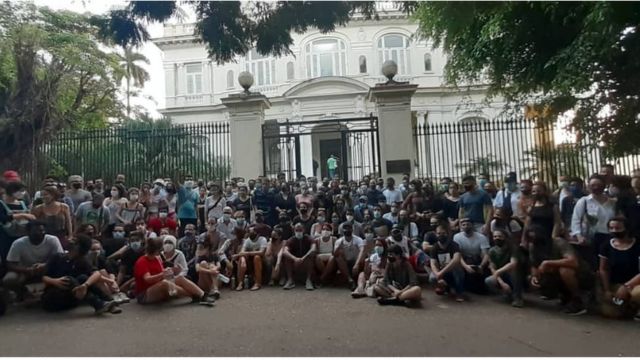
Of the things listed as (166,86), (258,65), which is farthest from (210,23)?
(166,86)

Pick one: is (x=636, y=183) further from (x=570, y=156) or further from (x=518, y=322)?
(x=570, y=156)

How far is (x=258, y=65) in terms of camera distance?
29406mm

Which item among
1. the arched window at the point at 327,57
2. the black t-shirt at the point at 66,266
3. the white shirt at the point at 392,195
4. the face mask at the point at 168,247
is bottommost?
the black t-shirt at the point at 66,266

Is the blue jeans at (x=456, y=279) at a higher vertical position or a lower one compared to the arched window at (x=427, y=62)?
lower

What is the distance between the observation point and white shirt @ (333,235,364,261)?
30.1 feet

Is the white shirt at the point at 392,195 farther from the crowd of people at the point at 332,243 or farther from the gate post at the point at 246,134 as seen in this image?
A: the gate post at the point at 246,134

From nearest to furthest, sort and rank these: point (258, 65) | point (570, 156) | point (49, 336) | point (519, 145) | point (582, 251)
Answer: point (49, 336) → point (582, 251) → point (570, 156) → point (519, 145) → point (258, 65)

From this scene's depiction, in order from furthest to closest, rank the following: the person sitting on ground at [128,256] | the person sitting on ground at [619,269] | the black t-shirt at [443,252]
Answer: the person sitting on ground at [128,256], the black t-shirt at [443,252], the person sitting on ground at [619,269]

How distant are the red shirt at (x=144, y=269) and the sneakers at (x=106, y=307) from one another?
583 millimetres

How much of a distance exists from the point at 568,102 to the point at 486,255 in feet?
10.4

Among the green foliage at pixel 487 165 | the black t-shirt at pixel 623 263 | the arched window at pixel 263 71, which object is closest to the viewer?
the black t-shirt at pixel 623 263

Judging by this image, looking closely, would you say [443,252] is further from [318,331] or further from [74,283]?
[74,283]

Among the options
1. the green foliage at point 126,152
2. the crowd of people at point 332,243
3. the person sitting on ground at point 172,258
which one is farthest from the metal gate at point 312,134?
the person sitting on ground at point 172,258

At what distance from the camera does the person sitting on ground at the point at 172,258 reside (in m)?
8.35
